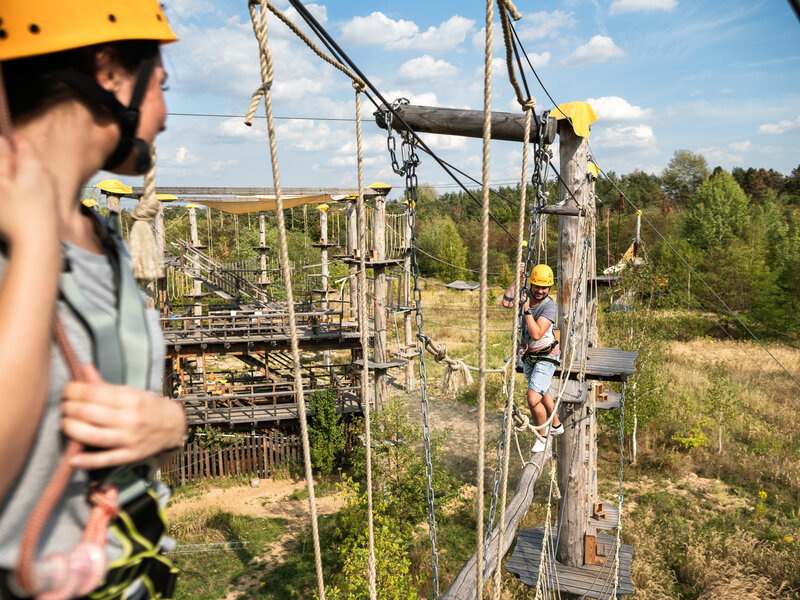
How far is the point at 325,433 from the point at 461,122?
8.78 meters

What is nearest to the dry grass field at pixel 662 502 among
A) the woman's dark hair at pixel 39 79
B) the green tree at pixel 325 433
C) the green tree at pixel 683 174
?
the green tree at pixel 325 433

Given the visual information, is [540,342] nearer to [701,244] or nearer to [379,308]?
[379,308]

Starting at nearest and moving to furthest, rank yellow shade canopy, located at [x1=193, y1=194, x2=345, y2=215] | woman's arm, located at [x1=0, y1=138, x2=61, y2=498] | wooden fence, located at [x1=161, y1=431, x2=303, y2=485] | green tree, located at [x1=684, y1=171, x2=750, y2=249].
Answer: woman's arm, located at [x1=0, y1=138, x2=61, y2=498] < wooden fence, located at [x1=161, y1=431, x2=303, y2=485] < yellow shade canopy, located at [x1=193, y1=194, x2=345, y2=215] < green tree, located at [x1=684, y1=171, x2=750, y2=249]

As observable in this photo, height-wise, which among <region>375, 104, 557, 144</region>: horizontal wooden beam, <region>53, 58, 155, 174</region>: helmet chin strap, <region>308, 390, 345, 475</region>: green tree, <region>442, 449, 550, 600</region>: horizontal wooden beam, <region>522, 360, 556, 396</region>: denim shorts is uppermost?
<region>375, 104, 557, 144</region>: horizontal wooden beam

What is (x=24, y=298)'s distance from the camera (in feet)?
1.87

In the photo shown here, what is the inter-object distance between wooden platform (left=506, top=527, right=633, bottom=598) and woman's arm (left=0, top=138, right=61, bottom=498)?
224 inches

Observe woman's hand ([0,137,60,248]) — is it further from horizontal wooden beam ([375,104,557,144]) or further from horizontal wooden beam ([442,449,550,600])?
horizontal wooden beam ([375,104,557,144])

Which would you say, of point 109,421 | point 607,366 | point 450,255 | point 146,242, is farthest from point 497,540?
point 450,255

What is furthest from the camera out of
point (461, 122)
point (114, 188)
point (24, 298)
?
point (114, 188)

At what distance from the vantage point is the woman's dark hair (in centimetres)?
65

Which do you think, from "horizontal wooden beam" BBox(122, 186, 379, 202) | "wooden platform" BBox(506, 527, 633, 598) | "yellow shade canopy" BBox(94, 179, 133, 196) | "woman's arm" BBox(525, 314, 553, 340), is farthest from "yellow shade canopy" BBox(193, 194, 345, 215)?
"wooden platform" BBox(506, 527, 633, 598)

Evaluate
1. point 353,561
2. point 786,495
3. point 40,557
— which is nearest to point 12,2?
point 40,557

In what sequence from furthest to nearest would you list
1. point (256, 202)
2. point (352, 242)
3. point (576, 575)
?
point (256, 202)
point (352, 242)
point (576, 575)

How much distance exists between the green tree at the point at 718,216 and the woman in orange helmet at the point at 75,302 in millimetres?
29630
